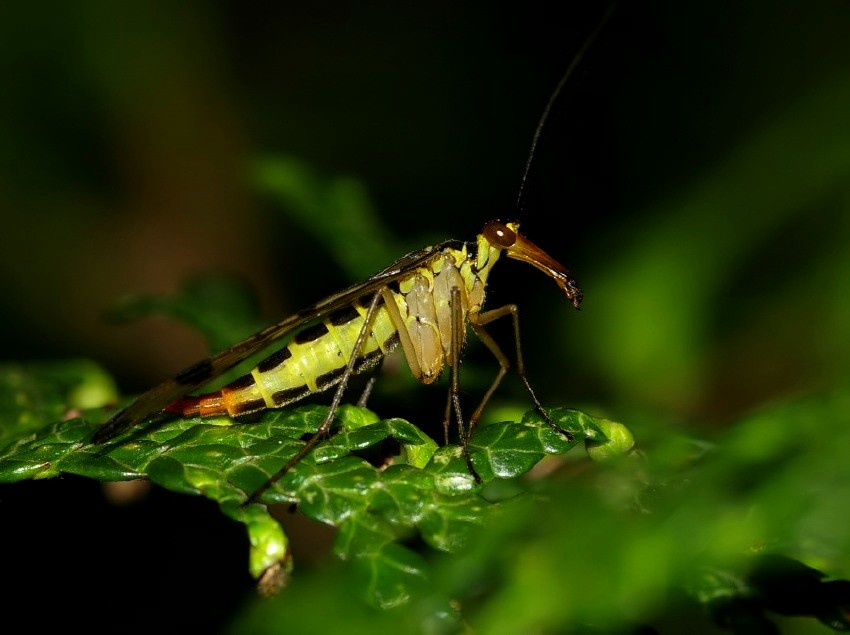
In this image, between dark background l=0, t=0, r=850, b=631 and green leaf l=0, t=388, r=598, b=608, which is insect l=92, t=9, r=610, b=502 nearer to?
green leaf l=0, t=388, r=598, b=608

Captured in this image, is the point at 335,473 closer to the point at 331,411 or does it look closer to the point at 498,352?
the point at 331,411

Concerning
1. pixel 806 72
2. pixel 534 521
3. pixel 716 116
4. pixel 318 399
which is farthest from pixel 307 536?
pixel 806 72

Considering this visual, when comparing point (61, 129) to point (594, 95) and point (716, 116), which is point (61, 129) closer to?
point (594, 95)

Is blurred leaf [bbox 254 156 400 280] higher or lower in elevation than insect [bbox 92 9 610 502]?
higher

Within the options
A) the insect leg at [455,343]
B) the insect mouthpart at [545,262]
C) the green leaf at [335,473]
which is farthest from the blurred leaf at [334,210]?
the green leaf at [335,473]

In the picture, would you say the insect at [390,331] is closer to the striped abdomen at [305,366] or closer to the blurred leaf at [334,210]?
the striped abdomen at [305,366]

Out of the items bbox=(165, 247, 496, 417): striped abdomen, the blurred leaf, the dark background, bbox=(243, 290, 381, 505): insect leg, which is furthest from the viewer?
the dark background

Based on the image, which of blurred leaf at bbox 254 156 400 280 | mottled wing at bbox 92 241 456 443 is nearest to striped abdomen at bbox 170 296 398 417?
mottled wing at bbox 92 241 456 443

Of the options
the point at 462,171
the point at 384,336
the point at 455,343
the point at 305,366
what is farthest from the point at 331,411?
the point at 462,171
